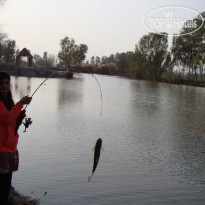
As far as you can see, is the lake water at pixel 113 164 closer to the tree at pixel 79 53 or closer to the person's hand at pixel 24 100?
the person's hand at pixel 24 100

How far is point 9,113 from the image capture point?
11.9 feet

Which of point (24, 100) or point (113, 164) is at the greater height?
point (24, 100)

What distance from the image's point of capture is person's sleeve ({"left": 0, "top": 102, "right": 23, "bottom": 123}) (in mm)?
3627

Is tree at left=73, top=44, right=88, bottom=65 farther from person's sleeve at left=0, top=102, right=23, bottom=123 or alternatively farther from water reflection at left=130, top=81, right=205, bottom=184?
person's sleeve at left=0, top=102, right=23, bottom=123

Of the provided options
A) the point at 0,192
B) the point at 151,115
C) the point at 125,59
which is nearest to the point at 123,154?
the point at 0,192

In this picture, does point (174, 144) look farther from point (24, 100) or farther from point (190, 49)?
point (190, 49)

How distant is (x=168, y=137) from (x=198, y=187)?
577cm

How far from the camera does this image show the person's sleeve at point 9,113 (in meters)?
3.63

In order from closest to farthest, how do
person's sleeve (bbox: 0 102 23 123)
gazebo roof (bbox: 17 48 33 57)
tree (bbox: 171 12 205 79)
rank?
person's sleeve (bbox: 0 102 23 123)
tree (bbox: 171 12 205 79)
gazebo roof (bbox: 17 48 33 57)

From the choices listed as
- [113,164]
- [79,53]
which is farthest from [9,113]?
[79,53]

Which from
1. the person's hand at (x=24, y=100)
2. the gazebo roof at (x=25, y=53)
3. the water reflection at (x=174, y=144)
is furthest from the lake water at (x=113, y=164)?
the gazebo roof at (x=25, y=53)

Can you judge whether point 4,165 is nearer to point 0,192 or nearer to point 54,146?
point 0,192

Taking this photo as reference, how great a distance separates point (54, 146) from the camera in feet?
33.8

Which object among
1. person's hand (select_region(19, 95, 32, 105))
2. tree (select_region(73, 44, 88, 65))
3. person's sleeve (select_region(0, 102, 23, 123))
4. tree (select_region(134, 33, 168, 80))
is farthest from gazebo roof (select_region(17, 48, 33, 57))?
person's sleeve (select_region(0, 102, 23, 123))
